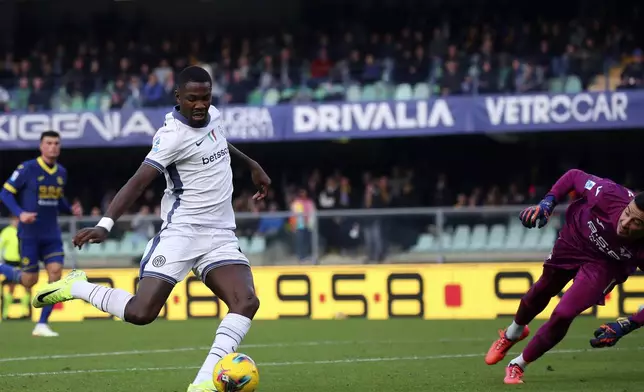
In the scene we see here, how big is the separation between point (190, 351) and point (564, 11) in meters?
18.7

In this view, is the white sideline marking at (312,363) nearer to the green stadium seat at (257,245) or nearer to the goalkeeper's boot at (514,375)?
the goalkeeper's boot at (514,375)

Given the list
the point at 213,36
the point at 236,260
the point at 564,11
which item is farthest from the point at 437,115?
the point at 236,260

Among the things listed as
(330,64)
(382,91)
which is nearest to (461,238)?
(382,91)

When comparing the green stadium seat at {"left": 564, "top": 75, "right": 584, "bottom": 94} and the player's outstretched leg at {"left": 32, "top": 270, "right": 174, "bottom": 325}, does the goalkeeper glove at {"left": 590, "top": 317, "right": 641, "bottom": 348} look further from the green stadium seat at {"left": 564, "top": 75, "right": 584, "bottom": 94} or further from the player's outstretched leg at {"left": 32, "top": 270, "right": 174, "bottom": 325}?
the green stadium seat at {"left": 564, "top": 75, "right": 584, "bottom": 94}

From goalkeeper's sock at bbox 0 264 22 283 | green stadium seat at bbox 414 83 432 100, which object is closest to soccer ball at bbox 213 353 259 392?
goalkeeper's sock at bbox 0 264 22 283

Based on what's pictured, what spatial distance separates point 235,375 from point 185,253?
41.1 inches

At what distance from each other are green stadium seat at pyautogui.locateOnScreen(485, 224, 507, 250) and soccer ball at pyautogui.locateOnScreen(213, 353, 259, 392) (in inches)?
424

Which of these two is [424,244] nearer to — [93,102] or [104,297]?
[104,297]

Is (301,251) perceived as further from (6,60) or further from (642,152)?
(6,60)

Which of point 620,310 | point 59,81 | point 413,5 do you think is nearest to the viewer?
point 620,310

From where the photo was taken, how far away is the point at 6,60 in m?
30.0

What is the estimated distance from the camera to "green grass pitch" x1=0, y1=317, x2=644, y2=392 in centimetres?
899

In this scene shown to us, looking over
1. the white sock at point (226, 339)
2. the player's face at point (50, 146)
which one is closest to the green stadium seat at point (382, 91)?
the player's face at point (50, 146)

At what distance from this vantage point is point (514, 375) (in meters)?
8.88
